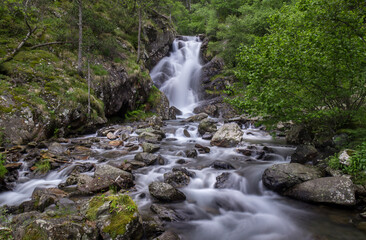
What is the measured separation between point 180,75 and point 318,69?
23.7 m

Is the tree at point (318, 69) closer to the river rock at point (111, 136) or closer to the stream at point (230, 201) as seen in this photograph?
the stream at point (230, 201)

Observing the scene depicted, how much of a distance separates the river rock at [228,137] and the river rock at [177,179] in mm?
4814

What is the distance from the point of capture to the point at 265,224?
5441 millimetres

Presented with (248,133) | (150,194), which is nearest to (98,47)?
(248,133)

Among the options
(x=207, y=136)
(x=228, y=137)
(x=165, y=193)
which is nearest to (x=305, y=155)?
(x=228, y=137)

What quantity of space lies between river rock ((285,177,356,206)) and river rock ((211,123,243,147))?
5.62 meters

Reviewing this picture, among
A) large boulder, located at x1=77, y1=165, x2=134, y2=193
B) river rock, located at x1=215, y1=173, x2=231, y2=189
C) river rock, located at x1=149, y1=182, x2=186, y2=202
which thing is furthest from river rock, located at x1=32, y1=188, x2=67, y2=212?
river rock, located at x1=215, y1=173, x2=231, y2=189

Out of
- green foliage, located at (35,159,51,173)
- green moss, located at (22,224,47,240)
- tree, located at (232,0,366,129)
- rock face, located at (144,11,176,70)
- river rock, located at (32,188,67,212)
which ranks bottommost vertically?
river rock, located at (32,188,67,212)

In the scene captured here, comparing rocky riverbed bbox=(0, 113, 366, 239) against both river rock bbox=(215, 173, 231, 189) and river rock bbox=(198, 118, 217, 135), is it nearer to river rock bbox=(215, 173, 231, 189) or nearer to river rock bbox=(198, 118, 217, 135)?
river rock bbox=(215, 173, 231, 189)

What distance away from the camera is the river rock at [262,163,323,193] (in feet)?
21.0

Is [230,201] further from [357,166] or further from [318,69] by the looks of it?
[318,69]

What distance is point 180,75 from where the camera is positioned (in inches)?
1168


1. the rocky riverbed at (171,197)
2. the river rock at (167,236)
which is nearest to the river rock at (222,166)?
the rocky riverbed at (171,197)

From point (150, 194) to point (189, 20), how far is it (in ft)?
164
